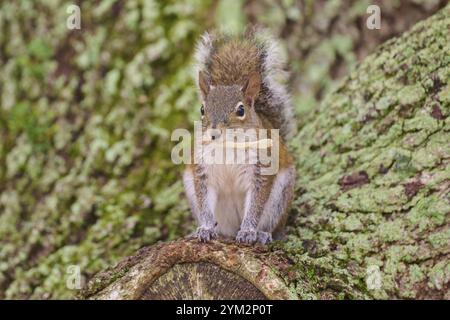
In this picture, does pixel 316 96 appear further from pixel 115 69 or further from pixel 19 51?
pixel 19 51

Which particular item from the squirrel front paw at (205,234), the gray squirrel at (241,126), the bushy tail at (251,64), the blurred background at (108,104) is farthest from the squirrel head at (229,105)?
the blurred background at (108,104)

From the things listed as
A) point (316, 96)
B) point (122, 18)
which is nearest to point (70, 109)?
point (122, 18)

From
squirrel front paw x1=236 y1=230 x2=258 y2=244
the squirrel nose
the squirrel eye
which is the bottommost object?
squirrel front paw x1=236 y1=230 x2=258 y2=244

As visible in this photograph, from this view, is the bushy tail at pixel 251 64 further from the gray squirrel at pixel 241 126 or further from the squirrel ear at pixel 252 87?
the squirrel ear at pixel 252 87

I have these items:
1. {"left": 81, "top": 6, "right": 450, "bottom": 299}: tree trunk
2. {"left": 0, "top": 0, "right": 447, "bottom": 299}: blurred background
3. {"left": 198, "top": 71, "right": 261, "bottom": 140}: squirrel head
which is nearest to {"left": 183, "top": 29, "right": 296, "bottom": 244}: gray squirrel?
{"left": 198, "top": 71, "right": 261, "bottom": 140}: squirrel head

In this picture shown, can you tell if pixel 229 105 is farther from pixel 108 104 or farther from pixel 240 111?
pixel 108 104

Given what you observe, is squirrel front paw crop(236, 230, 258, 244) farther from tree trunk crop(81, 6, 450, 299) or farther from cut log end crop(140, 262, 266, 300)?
cut log end crop(140, 262, 266, 300)
